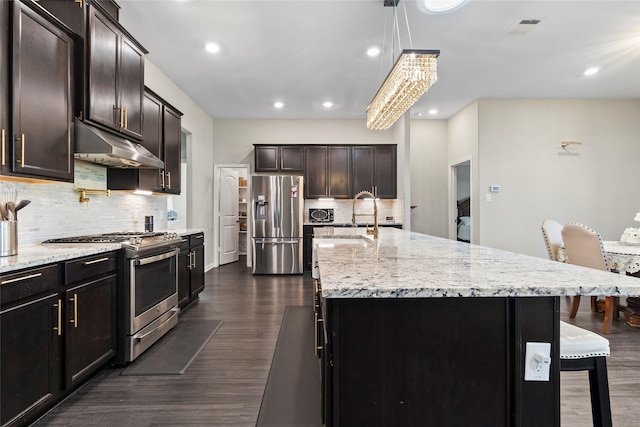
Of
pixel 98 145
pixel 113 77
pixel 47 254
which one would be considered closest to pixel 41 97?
pixel 98 145

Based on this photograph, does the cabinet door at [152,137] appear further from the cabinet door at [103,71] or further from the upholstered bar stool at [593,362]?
the upholstered bar stool at [593,362]

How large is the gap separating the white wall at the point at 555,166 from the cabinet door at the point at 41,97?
214 inches

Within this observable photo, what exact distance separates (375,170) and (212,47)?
142 inches

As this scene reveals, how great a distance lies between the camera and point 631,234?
356cm

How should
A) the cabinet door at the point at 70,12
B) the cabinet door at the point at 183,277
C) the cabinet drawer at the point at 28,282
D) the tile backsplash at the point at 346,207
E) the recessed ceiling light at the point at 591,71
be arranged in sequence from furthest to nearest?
the tile backsplash at the point at 346,207, the recessed ceiling light at the point at 591,71, the cabinet door at the point at 183,277, the cabinet door at the point at 70,12, the cabinet drawer at the point at 28,282

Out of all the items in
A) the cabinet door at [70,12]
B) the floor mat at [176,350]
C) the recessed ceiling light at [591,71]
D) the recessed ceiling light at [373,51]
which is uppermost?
the recessed ceiling light at [591,71]

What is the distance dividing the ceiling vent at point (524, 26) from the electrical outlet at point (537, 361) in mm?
3366

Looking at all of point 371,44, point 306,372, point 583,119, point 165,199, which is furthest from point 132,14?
point 583,119

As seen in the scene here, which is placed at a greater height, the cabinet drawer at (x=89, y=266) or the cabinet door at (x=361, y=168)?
the cabinet door at (x=361, y=168)

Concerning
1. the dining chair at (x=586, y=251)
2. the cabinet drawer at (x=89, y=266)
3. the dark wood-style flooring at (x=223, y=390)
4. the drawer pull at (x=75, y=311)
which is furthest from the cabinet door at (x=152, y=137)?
the dining chair at (x=586, y=251)

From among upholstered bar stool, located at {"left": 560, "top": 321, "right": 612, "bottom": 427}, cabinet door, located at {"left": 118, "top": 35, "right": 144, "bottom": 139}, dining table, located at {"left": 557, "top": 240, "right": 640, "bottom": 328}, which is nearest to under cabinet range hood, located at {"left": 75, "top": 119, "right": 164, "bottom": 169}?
cabinet door, located at {"left": 118, "top": 35, "right": 144, "bottom": 139}

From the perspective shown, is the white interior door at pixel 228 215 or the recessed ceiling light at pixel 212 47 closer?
the recessed ceiling light at pixel 212 47

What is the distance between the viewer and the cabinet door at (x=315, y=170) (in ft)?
20.3

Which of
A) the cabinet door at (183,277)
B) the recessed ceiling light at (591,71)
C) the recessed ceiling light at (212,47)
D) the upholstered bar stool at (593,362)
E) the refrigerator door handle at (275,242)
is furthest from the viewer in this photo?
the refrigerator door handle at (275,242)
